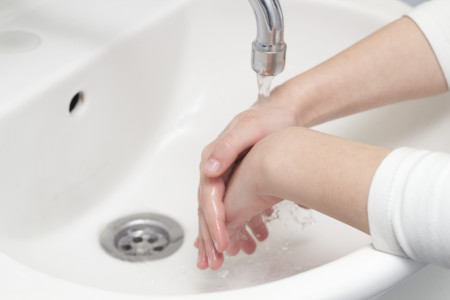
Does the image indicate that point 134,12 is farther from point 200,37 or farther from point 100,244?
point 100,244

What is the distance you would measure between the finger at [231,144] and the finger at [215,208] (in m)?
0.02

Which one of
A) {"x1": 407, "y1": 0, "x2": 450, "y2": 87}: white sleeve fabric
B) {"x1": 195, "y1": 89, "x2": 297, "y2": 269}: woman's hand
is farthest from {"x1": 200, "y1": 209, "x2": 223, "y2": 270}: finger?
{"x1": 407, "y1": 0, "x2": 450, "y2": 87}: white sleeve fabric

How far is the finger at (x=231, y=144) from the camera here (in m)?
0.51

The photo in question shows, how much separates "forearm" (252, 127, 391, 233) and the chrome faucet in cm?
6

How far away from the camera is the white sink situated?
1.82 ft

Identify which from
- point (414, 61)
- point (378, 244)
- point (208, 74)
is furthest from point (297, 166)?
point (208, 74)

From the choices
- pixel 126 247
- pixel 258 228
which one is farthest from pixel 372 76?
pixel 126 247

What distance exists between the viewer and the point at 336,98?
590 mm

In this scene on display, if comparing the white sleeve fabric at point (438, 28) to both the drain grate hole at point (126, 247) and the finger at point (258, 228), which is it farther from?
the drain grate hole at point (126, 247)

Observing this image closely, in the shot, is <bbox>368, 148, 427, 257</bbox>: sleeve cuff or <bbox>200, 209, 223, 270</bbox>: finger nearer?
<bbox>368, 148, 427, 257</bbox>: sleeve cuff

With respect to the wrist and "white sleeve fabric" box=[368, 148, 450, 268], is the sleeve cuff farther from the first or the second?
the wrist

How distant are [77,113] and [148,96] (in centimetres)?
11

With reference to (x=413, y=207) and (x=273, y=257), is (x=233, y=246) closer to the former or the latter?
(x=273, y=257)

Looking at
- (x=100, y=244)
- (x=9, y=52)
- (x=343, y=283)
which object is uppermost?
(x=9, y=52)
